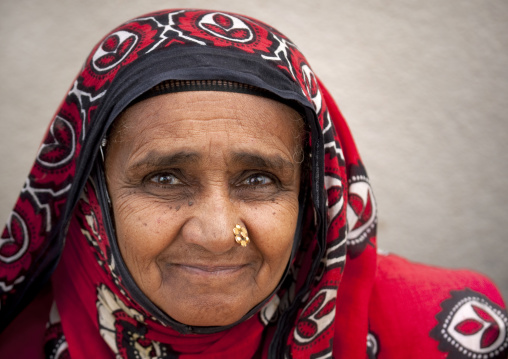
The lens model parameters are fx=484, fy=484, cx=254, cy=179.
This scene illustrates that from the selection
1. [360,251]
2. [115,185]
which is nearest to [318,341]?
[360,251]

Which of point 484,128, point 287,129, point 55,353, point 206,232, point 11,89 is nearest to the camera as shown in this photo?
point 206,232

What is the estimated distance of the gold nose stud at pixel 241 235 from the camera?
1.44 metres

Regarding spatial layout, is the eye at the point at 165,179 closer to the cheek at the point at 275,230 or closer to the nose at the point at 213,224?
the nose at the point at 213,224

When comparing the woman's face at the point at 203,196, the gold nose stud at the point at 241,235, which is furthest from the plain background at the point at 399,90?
the gold nose stud at the point at 241,235

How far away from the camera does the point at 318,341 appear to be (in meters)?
1.73

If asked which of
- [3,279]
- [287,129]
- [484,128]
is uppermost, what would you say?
[287,129]

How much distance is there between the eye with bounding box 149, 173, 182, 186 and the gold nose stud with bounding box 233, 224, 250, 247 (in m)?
0.24

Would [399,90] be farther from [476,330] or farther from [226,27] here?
[226,27]

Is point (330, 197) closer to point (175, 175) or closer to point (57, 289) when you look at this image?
point (175, 175)

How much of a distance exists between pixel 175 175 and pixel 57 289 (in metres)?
0.79

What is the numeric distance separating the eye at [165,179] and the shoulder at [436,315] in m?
0.97

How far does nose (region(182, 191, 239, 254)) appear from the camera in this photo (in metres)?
1.40

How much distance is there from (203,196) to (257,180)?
20 centimetres

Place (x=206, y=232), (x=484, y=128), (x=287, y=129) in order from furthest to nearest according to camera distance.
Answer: (x=484, y=128), (x=287, y=129), (x=206, y=232)
